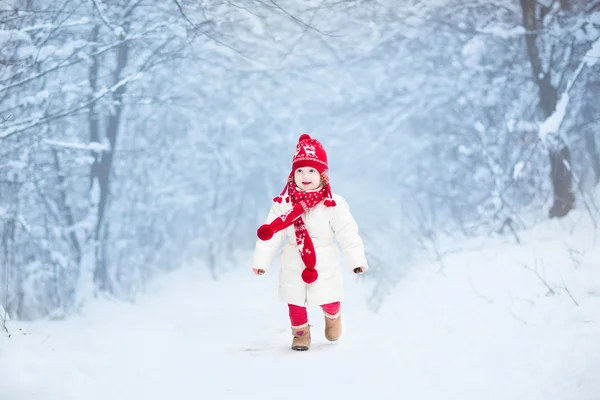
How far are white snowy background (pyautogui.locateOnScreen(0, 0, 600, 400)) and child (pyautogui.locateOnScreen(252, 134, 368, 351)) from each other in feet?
2.26

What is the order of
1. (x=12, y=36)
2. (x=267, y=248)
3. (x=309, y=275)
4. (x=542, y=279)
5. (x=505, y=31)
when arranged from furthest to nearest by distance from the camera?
(x=505, y=31) < (x=12, y=36) < (x=542, y=279) < (x=267, y=248) < (x=309, y=275)

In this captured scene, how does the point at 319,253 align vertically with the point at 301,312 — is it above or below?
above

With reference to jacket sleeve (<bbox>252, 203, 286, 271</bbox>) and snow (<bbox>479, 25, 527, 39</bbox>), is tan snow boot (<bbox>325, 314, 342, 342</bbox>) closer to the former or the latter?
jacket sleeve (<bbox>252, 203, 286, 271</bbox>)

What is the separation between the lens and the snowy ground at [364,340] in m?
2.73

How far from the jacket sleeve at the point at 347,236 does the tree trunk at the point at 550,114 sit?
5.75ft

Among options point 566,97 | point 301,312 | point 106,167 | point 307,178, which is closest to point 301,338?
point 301,312

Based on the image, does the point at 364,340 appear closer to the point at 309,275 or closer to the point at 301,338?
the point at 301,338

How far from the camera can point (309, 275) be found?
307 centimetres

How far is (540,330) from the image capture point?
3047 millimetres

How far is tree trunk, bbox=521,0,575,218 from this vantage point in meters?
4.29

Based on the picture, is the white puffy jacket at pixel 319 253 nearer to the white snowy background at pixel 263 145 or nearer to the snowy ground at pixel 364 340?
the snowy ground at pixel 364 340

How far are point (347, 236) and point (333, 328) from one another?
47cm

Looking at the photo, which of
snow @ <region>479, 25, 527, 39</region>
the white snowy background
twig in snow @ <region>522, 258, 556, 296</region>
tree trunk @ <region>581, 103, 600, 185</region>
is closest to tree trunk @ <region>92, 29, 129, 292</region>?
the white snowy background

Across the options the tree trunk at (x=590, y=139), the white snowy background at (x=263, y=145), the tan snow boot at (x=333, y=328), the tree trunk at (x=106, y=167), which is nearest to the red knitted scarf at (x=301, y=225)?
the tan snow boot at (x=333, y=328)
